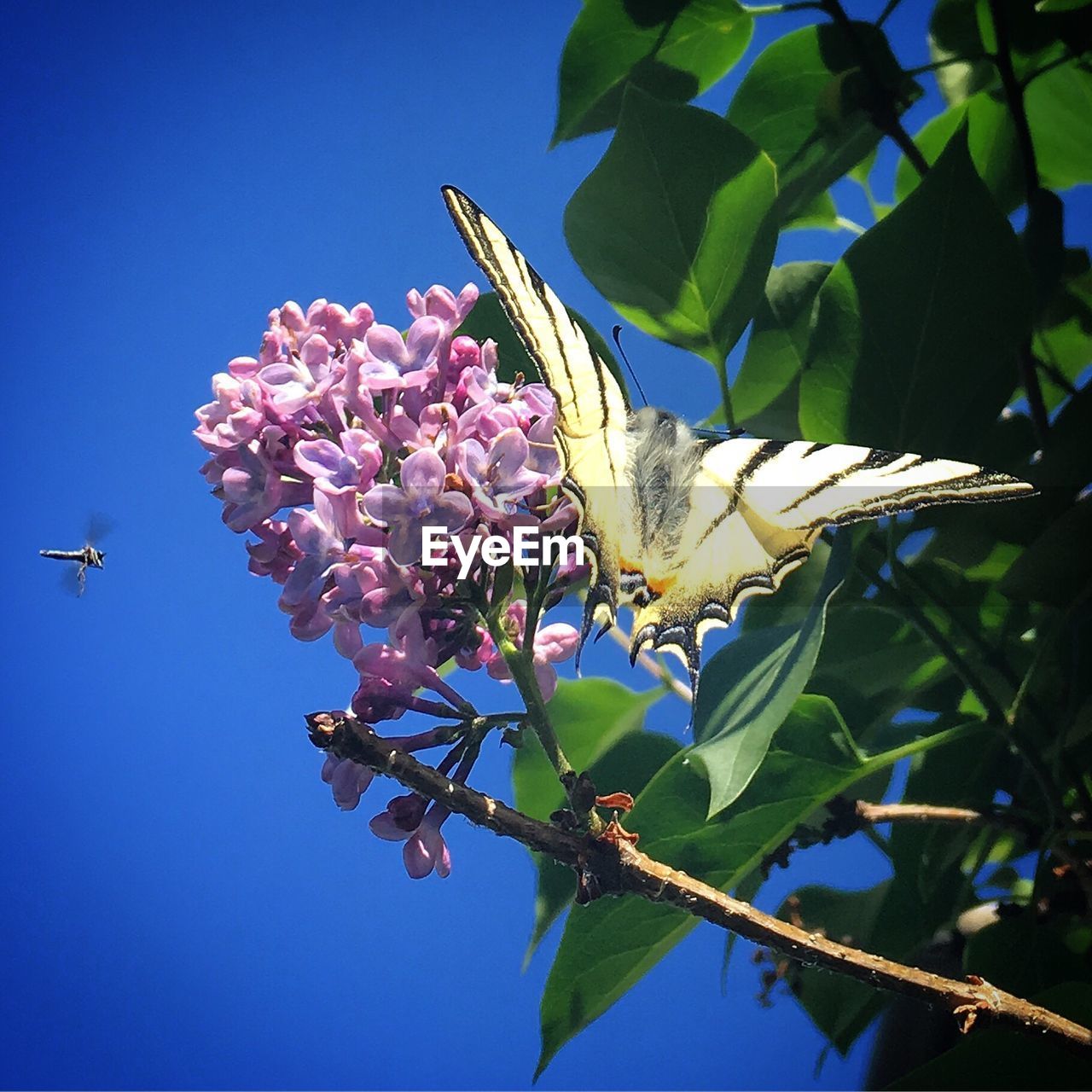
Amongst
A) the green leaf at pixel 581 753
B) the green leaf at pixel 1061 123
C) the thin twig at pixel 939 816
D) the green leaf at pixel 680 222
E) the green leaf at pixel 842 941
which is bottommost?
the green leaf at pixel 842 941

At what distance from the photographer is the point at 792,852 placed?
78 centimetres

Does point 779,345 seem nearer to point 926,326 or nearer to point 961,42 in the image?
point 926,326

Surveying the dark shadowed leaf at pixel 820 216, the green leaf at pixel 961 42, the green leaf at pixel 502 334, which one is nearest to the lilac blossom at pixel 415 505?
the green leaf at pixel 502 334

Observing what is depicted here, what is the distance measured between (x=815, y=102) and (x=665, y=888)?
729 millimetres

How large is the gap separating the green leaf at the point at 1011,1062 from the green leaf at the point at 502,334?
0.48 m

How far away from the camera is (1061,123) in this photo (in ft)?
3.23

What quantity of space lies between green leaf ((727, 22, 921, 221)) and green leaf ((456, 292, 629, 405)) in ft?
0.97

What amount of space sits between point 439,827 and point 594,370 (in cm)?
31

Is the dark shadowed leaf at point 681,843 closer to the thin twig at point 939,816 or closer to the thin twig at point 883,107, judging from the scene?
the thin twig at point 939,816

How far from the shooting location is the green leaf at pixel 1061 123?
0.95 metres

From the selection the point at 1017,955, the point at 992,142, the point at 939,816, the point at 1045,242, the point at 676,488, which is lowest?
the point at 1017,955

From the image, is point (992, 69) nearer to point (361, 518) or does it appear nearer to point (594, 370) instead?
point (594, 370)

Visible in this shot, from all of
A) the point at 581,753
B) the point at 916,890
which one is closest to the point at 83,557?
the point at 581,753

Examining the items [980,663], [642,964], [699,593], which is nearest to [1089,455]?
[980,663]
